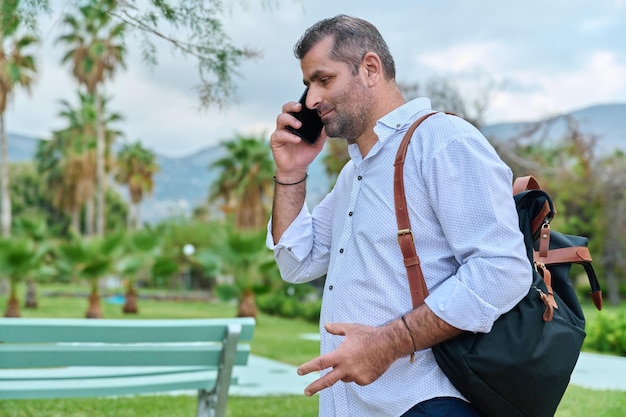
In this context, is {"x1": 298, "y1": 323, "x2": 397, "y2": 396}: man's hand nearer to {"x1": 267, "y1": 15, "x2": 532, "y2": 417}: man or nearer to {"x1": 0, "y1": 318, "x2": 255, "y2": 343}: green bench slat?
{"x1": 267, "y1": 15, "x2": 532, "y2": 417}: man

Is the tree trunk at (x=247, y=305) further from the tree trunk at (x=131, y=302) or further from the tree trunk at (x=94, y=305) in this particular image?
the tree trunk at (x=131, y=302)

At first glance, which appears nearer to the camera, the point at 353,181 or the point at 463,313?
the point at 463,313

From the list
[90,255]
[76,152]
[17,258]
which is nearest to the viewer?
[17,258]

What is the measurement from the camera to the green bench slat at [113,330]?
11.2 feet

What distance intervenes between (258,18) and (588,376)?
20.9ft

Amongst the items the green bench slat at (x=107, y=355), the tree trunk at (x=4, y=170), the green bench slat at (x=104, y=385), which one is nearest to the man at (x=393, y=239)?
the green bench slat at (x=107, y=355)

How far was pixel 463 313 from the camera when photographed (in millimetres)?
1541

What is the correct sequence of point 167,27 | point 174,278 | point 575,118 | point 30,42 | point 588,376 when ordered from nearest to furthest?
1. point 167,27
2. point 588,376
3. point 575,118
4. point 30,42
5. point 174,278

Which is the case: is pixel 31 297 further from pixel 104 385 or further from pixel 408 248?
→ pixel 408 248

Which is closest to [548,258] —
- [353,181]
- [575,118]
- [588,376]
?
[353,181]

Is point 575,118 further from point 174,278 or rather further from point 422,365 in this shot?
point 174,278

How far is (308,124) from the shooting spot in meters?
2.13

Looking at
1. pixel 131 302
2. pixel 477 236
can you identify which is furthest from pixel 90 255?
pixel 477 236

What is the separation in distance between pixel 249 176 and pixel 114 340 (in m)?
28.1
